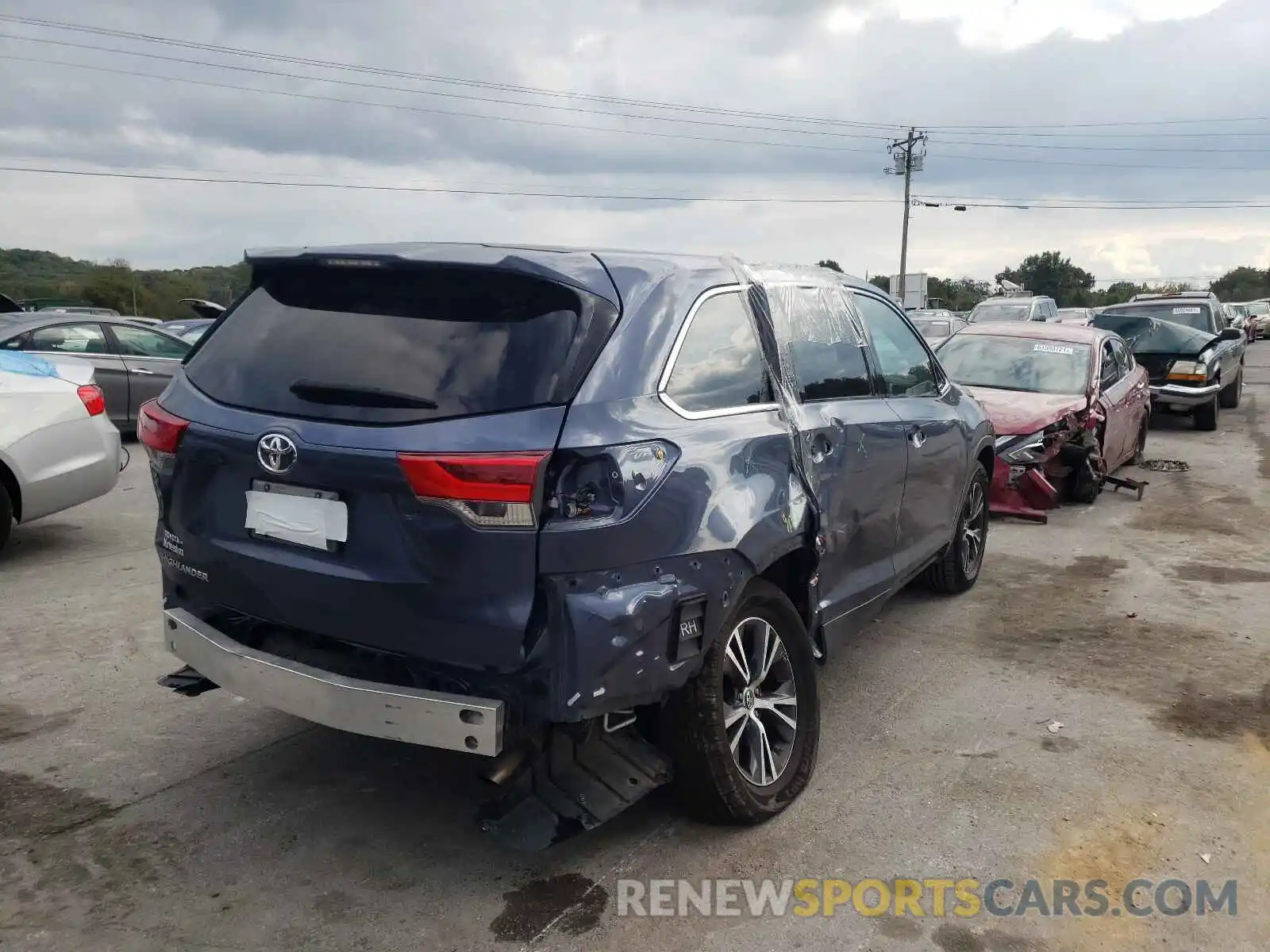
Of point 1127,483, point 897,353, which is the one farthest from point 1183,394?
point 897,353

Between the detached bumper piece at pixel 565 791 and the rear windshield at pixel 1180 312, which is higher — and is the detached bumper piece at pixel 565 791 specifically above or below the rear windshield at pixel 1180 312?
below

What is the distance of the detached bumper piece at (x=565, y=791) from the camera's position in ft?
10.0

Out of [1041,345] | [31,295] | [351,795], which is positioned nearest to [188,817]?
[351,795]

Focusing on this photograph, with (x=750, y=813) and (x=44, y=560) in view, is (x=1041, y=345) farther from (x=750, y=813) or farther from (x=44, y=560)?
(x=44, y=560)

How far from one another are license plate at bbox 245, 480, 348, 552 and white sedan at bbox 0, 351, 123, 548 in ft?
14.4

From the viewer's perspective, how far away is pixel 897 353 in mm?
5148

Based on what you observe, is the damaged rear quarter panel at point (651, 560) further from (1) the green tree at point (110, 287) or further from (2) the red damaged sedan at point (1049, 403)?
(1) the green tree at point (110, 287)

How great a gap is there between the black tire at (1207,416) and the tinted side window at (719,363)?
12720mm

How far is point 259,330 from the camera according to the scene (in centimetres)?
340

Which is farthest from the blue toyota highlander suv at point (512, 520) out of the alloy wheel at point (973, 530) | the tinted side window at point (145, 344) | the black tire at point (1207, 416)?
the black tire at point (1207, 416)

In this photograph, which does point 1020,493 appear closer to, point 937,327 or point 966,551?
point 966,551

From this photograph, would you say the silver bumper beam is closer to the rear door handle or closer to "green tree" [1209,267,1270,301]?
the rear door handle

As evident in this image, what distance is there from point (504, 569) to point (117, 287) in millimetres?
63179

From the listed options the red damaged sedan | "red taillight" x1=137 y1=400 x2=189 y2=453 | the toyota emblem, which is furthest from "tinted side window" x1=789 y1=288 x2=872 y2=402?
the red damaged sedan
